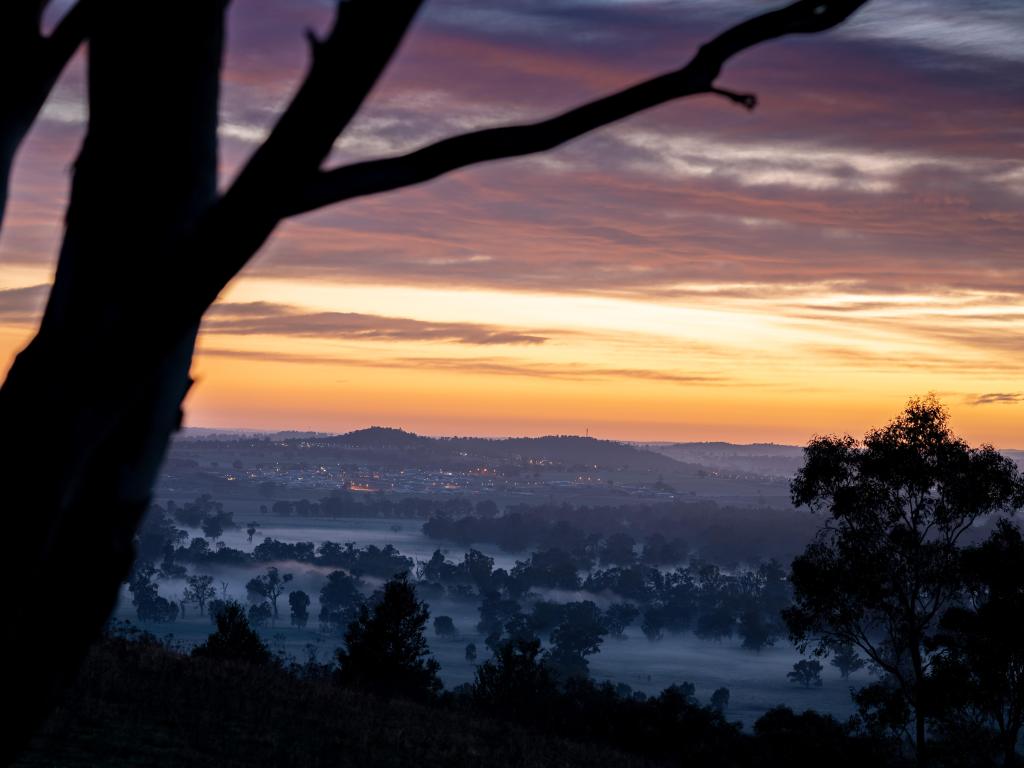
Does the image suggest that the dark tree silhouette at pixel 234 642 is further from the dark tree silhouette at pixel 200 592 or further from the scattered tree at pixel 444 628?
the dark tree silhouette at pixel 200 592

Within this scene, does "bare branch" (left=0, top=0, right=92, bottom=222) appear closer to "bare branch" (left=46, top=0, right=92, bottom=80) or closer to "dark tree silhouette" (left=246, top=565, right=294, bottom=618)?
"bare branch" (left=46, top=0, right=92, bottom=80)

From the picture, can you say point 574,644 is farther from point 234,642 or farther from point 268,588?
point 234,642

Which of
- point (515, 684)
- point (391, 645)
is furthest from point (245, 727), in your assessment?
point (515, 684)

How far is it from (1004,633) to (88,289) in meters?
26.2

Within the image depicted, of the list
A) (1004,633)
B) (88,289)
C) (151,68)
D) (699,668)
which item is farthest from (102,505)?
(699,668)

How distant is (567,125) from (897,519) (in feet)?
85.6

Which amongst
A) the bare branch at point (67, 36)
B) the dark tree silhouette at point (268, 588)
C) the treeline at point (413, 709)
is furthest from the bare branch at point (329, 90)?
the dark tree silhouette at point (268, 588)

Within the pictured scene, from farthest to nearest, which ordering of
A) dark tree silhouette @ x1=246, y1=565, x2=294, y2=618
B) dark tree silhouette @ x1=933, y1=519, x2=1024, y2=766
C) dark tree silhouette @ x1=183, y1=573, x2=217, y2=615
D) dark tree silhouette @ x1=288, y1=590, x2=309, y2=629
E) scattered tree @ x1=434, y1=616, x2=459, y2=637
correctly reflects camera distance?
dark tree silhouette @ x1=246, y1=565, x2=294, y2=618
dark tree silhouette @ x1=183, y1=573, x2=217, y2=615
scattered tree @ x1=434, y1=616, x2=459, y2=637
dark tree silhouette @ x1=288, y1=590, x2=309, y2=629
dark tree silhouette @ x1=933, y1=519, x2=1024, y2=766

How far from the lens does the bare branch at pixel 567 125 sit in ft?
10.4

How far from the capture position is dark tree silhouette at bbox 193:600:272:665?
27.1 m

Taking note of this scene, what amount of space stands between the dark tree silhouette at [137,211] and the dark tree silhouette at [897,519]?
973 inches

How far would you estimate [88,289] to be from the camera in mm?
3102

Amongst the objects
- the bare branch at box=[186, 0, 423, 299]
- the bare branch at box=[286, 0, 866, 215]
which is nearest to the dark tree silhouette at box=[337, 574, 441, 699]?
the bare branch at box=[286, 0, 866, 215]

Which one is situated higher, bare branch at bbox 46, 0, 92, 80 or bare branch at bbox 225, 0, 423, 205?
bare branch at bbox 46, 0, 92, 80
